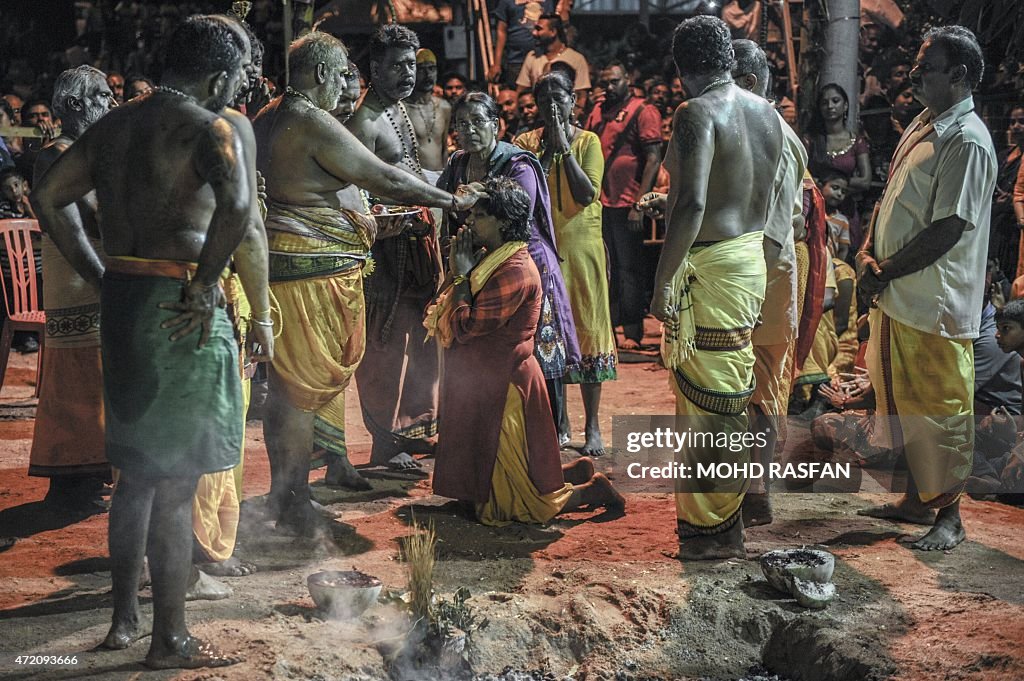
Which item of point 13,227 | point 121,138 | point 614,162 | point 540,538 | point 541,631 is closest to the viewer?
point 121,138

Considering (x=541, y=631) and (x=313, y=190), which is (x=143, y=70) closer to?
(x=313, y=190)

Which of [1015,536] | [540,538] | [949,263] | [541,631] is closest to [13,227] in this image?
[540,538]

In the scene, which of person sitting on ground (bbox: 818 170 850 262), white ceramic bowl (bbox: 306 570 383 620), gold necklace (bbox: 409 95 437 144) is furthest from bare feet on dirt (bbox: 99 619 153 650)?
person sitting on ground (bbox: 818 170 850 262)

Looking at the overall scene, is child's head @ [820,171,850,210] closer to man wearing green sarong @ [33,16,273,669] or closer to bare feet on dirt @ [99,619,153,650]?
man wearing green sarong @ [33,16,273,669]

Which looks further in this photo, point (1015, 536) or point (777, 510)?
point (777, 510)

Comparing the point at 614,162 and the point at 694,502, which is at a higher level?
the point at 614,162

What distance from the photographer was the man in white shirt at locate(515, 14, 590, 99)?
1161 centimetres

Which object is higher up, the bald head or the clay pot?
the bald head

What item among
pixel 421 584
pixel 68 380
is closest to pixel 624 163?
pixel 68 380

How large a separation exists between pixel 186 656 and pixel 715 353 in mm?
2416

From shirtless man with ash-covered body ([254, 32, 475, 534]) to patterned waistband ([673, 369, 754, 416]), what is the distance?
1.26 meters

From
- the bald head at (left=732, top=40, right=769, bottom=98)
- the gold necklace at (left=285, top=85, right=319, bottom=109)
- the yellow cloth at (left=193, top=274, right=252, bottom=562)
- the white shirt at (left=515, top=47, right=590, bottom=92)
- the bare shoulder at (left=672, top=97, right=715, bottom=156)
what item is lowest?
the yellow cloth at (left=193, top=274, right=252, bottom=562)

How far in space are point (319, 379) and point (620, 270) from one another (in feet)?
18.0

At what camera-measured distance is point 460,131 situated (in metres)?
5.90
